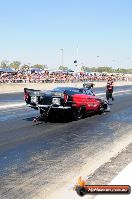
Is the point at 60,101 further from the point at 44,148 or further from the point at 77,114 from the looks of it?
the point at 44,148

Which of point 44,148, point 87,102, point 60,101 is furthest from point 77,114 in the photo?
point 44,148

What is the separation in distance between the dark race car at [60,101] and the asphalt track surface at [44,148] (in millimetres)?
561

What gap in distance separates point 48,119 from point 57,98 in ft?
5.32

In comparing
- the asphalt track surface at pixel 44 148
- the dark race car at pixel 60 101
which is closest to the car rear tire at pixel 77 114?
the dark race car at pixel 60 101

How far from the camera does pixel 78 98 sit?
53.7 ft

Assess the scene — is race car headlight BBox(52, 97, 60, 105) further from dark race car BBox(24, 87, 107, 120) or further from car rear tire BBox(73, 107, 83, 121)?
car rear tire BBox(73, 107, 83, 121)

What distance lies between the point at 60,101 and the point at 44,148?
5.24 meters

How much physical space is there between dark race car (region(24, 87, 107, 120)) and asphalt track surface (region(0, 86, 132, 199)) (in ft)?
1.84

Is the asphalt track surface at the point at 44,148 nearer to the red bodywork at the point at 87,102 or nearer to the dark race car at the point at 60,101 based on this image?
the dark race car at the point at 60,101

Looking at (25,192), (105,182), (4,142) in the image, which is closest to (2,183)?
(25,192)

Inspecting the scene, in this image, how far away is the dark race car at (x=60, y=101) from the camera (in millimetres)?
15383

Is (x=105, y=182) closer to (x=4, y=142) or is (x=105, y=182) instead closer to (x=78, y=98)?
(x=4, y=142)

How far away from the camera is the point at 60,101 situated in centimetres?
1530

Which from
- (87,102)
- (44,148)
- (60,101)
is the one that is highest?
(60,101)
